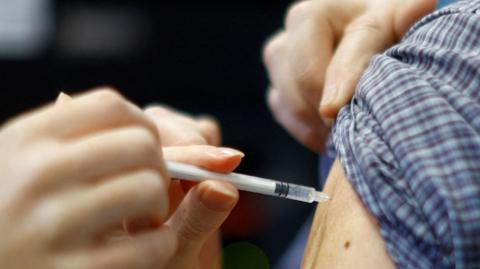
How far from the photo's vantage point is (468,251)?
583mm

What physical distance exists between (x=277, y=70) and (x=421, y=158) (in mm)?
555

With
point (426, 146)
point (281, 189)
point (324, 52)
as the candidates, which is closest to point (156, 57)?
point (324, 52)

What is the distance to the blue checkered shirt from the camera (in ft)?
1.95

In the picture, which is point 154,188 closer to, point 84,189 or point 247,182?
point 84,189

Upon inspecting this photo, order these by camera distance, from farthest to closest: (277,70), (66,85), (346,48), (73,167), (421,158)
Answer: (66,85) → (277,70) → (346,48) → (421,158) → (73,167)

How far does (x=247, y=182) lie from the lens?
2.25 ft

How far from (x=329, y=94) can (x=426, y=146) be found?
0.89ft

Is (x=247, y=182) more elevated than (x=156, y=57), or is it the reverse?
(x=247, y=182)

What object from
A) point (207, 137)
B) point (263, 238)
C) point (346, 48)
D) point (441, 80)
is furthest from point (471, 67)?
point (263, 238)

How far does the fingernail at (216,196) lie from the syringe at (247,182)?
2 centimetres

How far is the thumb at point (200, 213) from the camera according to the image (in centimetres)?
63

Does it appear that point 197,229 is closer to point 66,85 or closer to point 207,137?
point 207,137

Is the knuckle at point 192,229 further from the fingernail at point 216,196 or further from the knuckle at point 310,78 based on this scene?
the knuckle at point 310,78

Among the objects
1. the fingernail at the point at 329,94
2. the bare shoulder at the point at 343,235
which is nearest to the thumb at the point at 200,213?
the bare shoulder at the point at 343,235
